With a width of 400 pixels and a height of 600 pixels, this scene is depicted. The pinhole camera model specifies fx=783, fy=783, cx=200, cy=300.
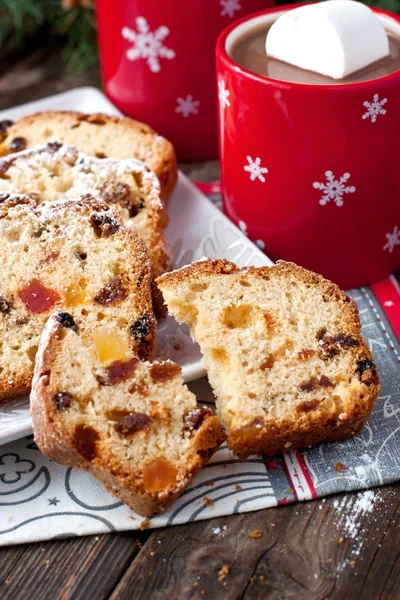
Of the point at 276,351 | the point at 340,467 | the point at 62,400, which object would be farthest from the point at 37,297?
the point at 340,467

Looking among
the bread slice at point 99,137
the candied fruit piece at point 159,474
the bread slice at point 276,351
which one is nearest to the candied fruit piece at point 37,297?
the bread slice at point 276,351

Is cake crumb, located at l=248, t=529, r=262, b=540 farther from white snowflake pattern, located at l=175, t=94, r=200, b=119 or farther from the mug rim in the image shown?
Result: white snowflake pattern, located at l=175, t=94, r=200, b=119

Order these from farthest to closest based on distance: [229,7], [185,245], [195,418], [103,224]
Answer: [229,7]
[185,245]
[103,224]
[195,418]

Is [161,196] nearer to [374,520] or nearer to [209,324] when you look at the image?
[209,324]

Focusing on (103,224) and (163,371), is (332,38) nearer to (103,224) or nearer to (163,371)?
(103,224)

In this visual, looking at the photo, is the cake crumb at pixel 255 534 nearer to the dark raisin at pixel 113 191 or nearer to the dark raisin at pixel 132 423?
the dark raisin at pixel 132 423

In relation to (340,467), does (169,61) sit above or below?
above

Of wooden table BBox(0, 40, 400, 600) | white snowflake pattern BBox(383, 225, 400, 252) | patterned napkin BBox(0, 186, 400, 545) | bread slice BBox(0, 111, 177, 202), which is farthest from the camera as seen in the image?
bread slice BBox(0, 111, 177, 202)

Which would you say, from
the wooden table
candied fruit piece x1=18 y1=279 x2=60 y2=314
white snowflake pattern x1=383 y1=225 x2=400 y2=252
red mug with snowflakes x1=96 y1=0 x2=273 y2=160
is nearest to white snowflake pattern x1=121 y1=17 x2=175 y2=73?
red mug with snowflakes x1=96 y1=0 x2=273 y2=160

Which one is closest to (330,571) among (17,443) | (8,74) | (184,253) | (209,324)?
(209,324)
